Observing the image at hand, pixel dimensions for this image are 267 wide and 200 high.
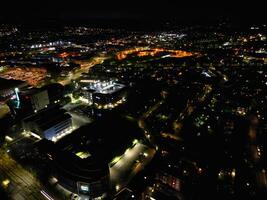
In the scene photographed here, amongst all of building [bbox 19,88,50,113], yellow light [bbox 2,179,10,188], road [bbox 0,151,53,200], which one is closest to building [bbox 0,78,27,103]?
building [bbox 19,88,50,113]

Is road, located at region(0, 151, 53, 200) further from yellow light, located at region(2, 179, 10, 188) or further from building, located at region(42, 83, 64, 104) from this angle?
building, located at region(42, 83, 64, 104)

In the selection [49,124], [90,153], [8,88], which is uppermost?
[49,124]

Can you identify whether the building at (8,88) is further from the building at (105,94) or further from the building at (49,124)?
the building at (105,94)

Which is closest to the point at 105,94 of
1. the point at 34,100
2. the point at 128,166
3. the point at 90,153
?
the point at 34,100

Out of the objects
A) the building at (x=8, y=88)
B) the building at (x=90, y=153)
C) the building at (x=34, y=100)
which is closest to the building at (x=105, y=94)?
the building at (x=90, y=153)

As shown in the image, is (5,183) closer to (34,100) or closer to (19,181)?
(19,181)

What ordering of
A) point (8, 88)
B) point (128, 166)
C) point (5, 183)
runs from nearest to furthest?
point (5, 183), point (128, 166), point (8, 88)
